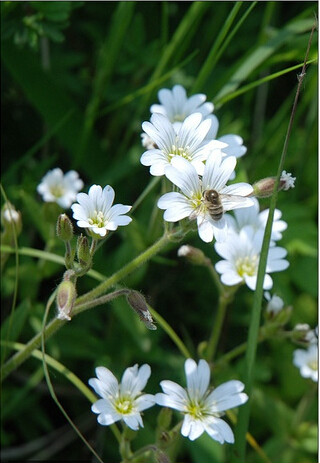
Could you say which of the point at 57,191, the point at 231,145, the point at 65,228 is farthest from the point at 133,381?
the point at 57,191

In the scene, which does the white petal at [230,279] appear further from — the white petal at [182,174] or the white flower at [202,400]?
the white petal at [182,174]

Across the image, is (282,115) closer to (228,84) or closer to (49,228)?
(228,84)

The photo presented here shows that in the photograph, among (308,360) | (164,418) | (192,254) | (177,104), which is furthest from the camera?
(308,360)

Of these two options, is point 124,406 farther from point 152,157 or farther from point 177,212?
→ point 152,157

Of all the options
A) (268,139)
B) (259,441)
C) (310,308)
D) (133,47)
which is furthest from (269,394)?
(133,47)

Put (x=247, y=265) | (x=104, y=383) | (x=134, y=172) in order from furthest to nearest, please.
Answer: (x=134, y=172)
(x=247, y=265)
(x=104, y=383)

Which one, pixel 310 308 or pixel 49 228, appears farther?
pixel 310 308
